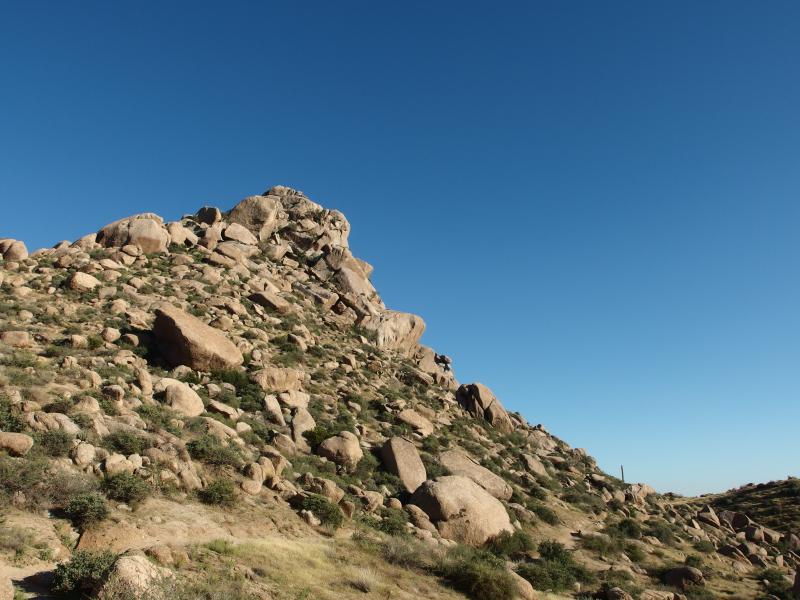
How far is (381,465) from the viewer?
2377 centimetres

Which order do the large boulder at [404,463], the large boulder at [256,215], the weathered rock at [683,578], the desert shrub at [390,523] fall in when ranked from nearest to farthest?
the desert shrub at [390,523], the weathered rock at [683,578], the large boulder at [404,463], the large boulder at [256,215]

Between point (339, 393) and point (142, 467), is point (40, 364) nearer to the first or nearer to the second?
point (142, 467)

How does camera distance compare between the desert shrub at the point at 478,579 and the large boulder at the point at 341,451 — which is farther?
the large boulder at the point at 341,451

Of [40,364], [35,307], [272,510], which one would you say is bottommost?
[272,510]

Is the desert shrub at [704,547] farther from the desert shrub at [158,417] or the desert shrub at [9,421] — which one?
the desert shrub at [9,421]

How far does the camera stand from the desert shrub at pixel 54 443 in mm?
13297

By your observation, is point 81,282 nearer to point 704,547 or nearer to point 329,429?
point 329,429

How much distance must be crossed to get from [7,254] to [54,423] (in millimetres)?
23621

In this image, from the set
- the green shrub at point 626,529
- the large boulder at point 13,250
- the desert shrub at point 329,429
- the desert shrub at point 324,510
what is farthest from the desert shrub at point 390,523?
the large boulder at point 13,250

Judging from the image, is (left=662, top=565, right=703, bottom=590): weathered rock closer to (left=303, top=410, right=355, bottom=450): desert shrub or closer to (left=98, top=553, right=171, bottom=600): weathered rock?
(left=303, top=410, right=355, bottom=450): desert shrub

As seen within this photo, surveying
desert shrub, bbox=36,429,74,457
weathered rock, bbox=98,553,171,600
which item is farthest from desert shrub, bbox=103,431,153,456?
weathered rock, bbox=98,553,171,600

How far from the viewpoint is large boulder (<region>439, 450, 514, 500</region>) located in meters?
26.3

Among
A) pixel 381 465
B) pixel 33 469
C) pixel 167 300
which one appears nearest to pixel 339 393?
pixel 381 465

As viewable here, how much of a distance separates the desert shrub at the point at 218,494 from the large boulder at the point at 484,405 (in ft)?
89.4
